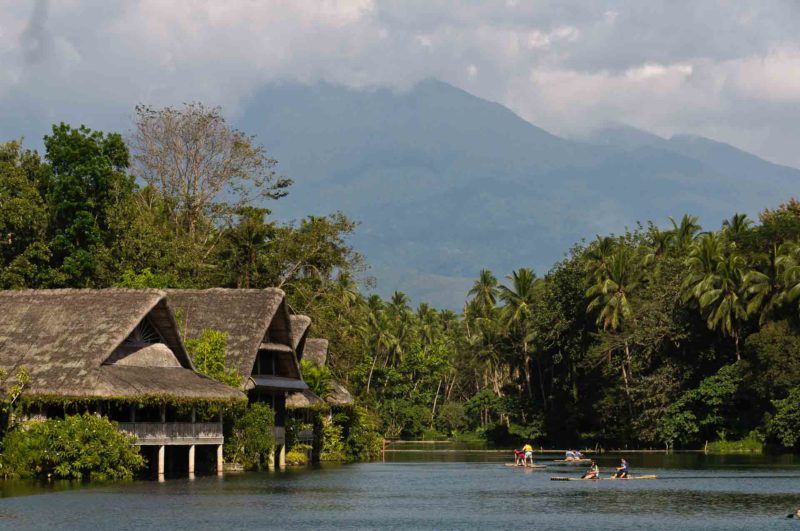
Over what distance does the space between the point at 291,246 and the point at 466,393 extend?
75183 millimetres

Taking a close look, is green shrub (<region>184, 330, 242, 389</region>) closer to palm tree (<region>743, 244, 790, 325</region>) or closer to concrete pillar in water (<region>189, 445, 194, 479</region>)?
concrete pillar in water (<region>189, 445, 194, 479</region>)

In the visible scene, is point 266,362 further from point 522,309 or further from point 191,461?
point 522,309

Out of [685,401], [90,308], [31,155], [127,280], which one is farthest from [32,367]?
[685,401]

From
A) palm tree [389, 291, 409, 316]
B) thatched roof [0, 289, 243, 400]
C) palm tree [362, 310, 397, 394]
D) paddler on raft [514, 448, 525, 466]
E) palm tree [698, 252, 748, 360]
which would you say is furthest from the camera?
palm tree [389, 291, 409, 316]

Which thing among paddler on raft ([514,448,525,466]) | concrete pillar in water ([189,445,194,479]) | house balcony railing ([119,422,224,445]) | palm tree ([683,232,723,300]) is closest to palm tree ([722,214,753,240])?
palm tree ([683,232,723,300])

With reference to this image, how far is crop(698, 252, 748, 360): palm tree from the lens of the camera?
70250 millimetres

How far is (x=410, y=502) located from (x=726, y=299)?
37295 mm

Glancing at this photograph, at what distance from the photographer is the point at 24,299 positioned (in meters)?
47.6

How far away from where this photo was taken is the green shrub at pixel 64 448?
41531mm

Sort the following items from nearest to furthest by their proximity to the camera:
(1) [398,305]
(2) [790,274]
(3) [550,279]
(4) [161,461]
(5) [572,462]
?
(4) [161,461], (5) [572,462], (2) [790,274], (3) [550,279], (1) [398,305]

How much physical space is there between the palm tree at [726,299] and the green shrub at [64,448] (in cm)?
3857

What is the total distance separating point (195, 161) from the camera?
71.1m

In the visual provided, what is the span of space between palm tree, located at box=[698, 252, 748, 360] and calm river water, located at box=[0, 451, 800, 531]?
18.4 meters

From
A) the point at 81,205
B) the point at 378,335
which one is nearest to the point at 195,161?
the point at 81,205
